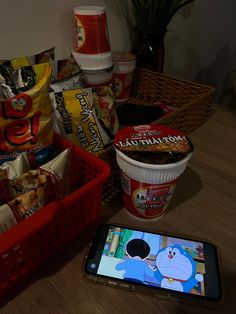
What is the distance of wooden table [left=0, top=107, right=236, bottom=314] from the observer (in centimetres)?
40

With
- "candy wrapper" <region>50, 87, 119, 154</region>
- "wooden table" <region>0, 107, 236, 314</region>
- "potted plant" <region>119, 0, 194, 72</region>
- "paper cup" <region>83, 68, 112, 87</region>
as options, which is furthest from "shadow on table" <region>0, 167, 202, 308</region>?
"potted plant" <region>119, 0, 194, 72</region>

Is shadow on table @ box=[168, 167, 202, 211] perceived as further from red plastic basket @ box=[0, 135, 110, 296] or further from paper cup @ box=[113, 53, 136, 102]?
paper cup @ box=[113, 53, 136, 102]

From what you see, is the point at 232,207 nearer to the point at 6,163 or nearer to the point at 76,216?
the point at 76,216

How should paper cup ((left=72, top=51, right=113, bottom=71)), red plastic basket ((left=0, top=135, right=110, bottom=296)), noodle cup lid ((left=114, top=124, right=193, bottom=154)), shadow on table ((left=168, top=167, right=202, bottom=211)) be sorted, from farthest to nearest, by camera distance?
paper cup ((left=72, top=51, right=113, bottom=71)) < shadow on table ((left=168, top=167, right=202, bottom=211)) < noodle cup lid ((left=114, top=124, right=193, bottom=154)) < red plastic basket ((left=0, top=135, right=110, bottom=296))

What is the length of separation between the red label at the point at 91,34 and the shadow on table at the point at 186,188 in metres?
0.37

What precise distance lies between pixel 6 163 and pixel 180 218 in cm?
33

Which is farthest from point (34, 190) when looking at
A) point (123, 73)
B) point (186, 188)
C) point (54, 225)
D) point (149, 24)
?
point (149, 24)

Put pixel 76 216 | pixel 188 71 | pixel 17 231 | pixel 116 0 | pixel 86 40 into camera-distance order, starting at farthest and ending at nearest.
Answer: pixel 188 71 < pixel 116 0 < pixel 86 40 < pixel 76 216 < pixel 17 231

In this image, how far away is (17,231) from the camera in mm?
349

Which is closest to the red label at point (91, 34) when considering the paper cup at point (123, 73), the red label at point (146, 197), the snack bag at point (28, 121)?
the paper cup at point (123, 73)

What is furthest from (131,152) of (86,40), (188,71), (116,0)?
(188,71)

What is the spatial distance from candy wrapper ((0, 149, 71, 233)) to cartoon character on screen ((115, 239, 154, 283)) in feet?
0.47

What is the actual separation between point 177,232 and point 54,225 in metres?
0.22

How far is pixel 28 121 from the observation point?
0.44 metres
